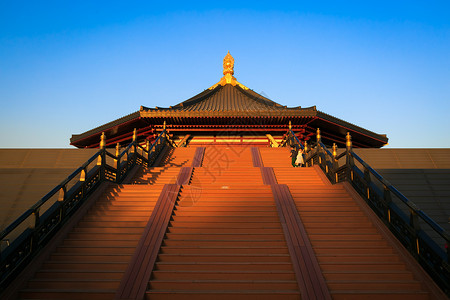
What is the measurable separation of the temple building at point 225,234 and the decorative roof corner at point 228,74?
15902 mm

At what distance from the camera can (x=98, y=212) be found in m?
6.81

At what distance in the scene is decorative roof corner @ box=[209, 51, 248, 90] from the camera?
83.6ft

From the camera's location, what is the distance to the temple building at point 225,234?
459 centimetres

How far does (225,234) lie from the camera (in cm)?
594

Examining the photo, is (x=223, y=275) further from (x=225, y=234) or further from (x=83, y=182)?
(x=83, y=182)

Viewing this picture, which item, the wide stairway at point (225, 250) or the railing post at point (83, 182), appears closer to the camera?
the wide stairway at point (225, 250)

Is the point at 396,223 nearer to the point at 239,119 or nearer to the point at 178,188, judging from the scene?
the point at 178,188

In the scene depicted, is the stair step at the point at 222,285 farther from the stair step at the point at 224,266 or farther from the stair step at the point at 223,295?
the stair step at the point at 224,266

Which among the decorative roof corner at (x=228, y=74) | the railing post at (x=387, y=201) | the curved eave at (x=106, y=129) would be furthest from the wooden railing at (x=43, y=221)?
the decorative roof corner at (x=228, y=74)

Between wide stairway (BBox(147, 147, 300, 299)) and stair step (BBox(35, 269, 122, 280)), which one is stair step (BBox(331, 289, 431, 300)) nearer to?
wide stairway (BBox(147, 147, 300, 299))

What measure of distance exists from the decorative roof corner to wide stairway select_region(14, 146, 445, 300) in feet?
61.2

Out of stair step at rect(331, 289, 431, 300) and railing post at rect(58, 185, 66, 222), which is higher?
railing post at rect(58, 185, 66, 222)

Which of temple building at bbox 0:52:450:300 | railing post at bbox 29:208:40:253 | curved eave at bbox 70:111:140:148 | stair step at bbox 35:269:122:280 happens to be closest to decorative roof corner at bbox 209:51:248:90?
curved eave at bbox 70:111:140:148

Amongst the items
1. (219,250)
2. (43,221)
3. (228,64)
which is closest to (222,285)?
(219,250)
